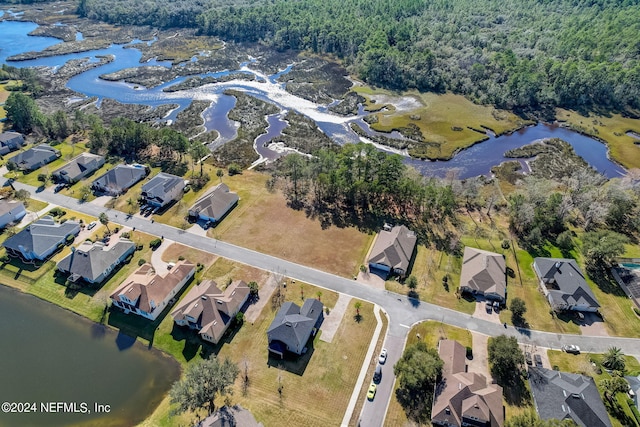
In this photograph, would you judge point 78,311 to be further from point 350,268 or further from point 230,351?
point 350,268

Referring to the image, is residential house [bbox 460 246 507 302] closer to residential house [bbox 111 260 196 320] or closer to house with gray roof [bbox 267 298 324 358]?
house with gray roof [bbox 267 298 324 358]

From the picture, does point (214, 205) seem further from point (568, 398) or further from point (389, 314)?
point (568, 398)

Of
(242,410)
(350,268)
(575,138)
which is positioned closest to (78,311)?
(242,410)

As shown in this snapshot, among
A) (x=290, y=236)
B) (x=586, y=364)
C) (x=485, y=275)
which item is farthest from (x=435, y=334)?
(x=290, y=236)

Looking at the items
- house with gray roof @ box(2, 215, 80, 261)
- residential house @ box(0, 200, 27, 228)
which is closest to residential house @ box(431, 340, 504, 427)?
house with gray roof @ box(2, 215, 80, 261)

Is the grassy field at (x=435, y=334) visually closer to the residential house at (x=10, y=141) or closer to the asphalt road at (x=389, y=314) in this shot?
the asphalt road at (x=389, y=314)
